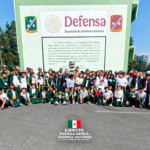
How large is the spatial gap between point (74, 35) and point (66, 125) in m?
6.59

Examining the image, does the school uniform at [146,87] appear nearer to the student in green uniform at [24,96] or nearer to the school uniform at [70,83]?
the school uniform at [70,83]

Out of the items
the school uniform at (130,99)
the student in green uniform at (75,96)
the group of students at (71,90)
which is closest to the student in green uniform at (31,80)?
the group of students at (71,90)

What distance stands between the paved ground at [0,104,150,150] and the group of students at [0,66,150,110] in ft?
2.09

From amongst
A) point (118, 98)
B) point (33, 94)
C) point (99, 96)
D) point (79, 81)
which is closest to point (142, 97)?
point (118, 98)

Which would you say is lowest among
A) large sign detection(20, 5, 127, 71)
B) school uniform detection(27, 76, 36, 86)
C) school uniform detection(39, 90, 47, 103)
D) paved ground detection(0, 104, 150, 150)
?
paved ground detection(0, 104, 150, 150)

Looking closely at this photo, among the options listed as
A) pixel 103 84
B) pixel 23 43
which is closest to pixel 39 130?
pixel 103 84

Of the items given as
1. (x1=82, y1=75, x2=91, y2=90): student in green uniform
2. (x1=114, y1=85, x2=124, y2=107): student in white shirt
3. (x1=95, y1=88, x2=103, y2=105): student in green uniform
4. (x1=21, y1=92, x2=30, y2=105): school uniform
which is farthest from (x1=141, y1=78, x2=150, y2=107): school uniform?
(x1=21, y1=92, x2=30, y2=105): school uniform

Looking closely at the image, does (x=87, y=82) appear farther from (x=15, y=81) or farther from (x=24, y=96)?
(x=15, y=81)

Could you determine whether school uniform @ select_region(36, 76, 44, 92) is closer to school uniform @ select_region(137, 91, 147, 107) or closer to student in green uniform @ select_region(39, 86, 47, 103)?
student in green uniform @ select_region(39, 86, 47, 103)

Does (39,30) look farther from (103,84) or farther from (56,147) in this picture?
(56,147)

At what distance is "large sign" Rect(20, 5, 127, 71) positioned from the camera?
773 cm

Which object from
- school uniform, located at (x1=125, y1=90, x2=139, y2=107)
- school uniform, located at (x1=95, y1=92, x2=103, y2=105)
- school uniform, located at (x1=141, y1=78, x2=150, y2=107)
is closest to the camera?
school uniform, located at (x1=141, y1=78, x2=150, y2=107)

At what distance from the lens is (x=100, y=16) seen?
773cm

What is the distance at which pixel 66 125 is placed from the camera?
128 inches
